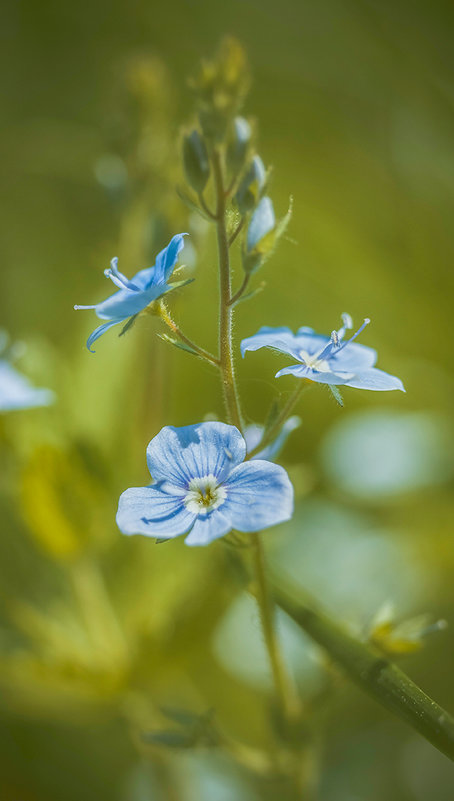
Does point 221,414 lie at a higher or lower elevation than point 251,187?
higher

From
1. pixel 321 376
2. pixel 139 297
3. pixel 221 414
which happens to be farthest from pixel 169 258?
pixel 221 414

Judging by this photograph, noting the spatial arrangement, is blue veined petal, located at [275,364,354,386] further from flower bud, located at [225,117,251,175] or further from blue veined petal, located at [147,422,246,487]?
flower bud, located at [225,117,251,175]

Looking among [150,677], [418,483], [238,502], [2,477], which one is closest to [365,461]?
[418,483]

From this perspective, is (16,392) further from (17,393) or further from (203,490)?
(203,490)

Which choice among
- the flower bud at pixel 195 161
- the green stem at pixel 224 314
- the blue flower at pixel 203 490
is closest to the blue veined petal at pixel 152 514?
the blue flower at pixel 203 490

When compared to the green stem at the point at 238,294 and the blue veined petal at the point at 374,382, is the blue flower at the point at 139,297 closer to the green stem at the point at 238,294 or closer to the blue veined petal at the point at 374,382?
the green stem at the point at 238,294

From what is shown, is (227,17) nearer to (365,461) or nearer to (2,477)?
(365,461)

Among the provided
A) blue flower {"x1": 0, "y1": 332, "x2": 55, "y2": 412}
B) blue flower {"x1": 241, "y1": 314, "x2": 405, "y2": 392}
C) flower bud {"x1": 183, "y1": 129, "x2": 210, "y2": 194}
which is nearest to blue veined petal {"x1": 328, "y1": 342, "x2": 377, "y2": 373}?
blue flower {"x1": 241, "y1": 314, "x2": 405, "y2": 392}
